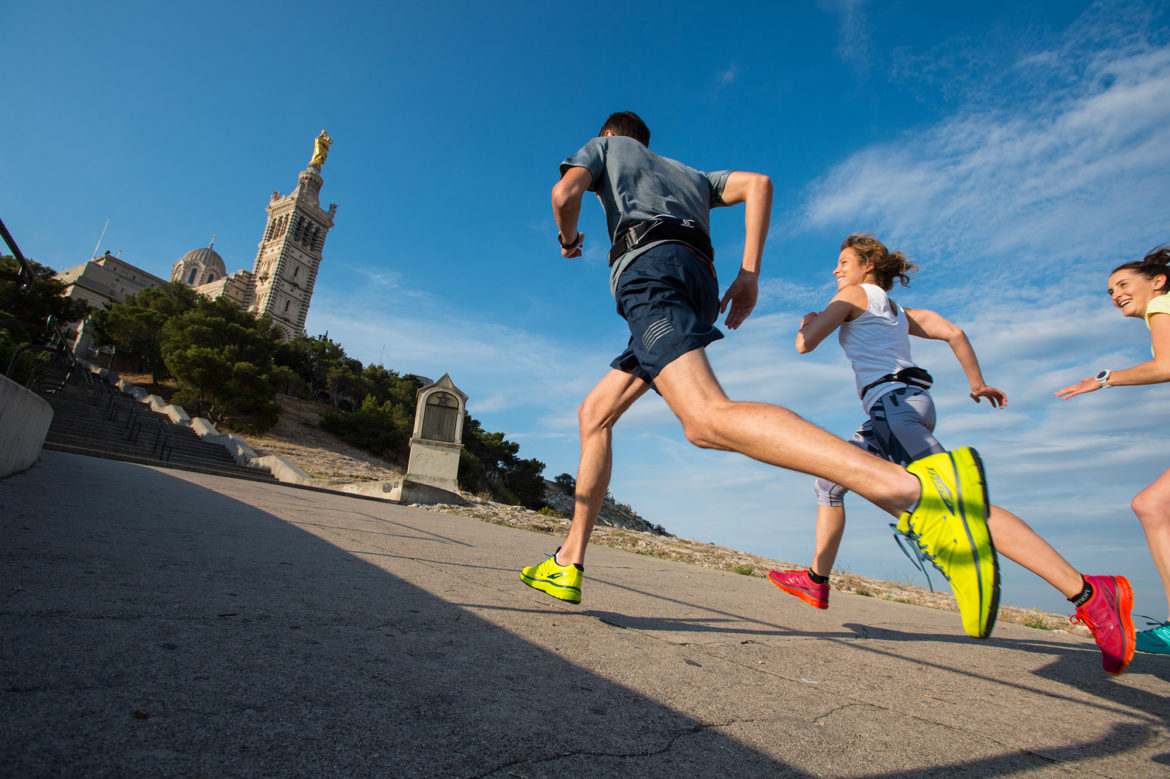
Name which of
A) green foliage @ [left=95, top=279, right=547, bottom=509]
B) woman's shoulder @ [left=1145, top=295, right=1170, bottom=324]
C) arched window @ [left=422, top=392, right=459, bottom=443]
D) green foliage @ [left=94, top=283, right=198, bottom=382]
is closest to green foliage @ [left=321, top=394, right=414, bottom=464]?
green foliage @ [left=95, top=279, right=547, bottom=509]

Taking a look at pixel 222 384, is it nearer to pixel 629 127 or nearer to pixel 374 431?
pixel 374 431

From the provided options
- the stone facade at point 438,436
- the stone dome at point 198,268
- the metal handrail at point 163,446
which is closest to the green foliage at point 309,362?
the metal handrail at point 163,446

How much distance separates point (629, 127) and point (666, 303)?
1265mm

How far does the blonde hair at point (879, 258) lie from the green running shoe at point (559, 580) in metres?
2.44

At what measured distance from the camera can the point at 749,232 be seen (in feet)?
7.49

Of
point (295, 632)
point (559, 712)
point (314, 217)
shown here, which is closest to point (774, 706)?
point (559, 712)

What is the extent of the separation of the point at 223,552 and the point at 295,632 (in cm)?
121

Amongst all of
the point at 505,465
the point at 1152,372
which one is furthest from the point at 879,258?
the point at 505,465

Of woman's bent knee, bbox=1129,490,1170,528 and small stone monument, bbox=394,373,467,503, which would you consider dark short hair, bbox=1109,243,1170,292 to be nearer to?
woman's bent knee, bbox=1129,490,1170,528

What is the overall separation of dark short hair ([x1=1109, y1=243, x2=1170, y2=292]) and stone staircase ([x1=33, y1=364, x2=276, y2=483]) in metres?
14.2

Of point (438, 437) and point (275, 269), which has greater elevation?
point (275, 269)

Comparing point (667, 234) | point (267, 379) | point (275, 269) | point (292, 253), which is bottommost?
point (667, 234)

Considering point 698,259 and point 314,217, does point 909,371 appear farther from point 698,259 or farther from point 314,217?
point 314,217

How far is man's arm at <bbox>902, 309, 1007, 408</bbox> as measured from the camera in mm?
3076
